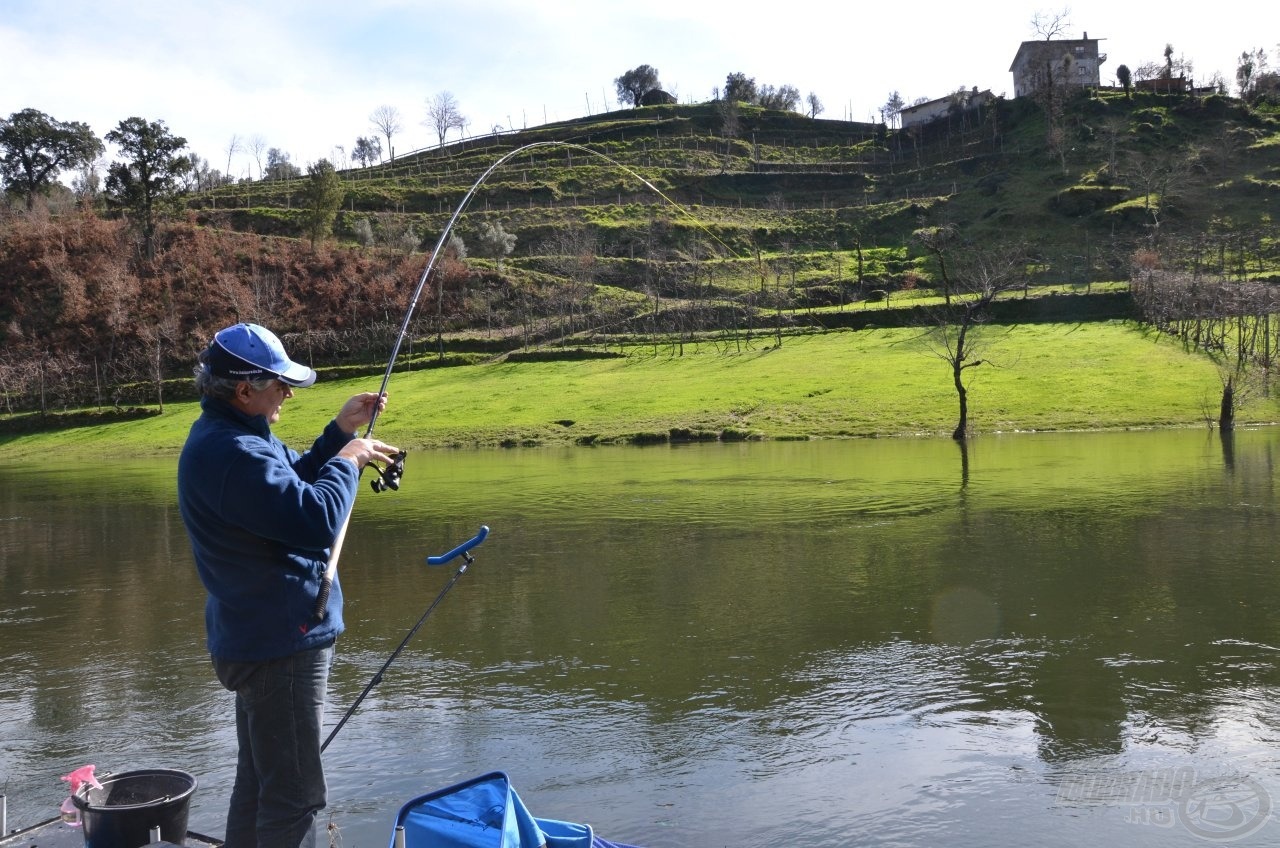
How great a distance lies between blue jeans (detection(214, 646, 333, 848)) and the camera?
13.5 ft

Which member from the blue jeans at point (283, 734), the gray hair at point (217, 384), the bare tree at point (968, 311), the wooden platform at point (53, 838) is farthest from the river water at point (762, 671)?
the bare tree at point (968, 311)

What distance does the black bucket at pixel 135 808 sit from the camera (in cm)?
468

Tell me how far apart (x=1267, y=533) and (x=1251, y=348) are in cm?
3580

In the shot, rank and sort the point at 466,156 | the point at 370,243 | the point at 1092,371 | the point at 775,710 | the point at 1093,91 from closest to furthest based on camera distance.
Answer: the point at 775,710 < the point at 1092,371 < the point at 370,243 < the point at 1093,91 < the point at 466,156

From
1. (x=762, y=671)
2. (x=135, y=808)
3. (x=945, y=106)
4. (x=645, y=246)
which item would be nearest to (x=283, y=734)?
(x=135, y=808)

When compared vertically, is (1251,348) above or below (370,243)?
below

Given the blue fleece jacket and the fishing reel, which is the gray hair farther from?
the fishing reel

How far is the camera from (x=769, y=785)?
263 inches

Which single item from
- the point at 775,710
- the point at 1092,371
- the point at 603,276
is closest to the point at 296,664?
the point at 775,710

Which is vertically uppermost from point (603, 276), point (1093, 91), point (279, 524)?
point (1093, 91)

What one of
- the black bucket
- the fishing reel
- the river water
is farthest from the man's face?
the river water

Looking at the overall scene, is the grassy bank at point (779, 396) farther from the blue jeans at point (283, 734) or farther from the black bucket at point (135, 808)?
the blue jeans at point (283, 734)

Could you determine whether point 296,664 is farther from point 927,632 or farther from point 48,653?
point 48,653

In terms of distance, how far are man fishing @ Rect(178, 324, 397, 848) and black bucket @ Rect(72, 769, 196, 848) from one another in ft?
2.61
